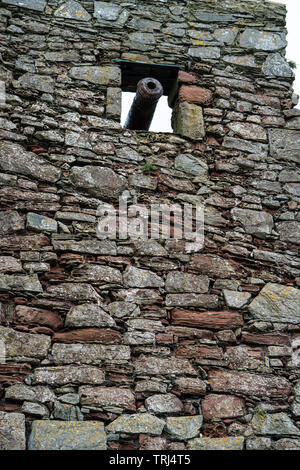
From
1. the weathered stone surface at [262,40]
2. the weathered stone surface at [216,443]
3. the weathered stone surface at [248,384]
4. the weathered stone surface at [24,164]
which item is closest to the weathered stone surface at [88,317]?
the weathered stone surface at [248,384]

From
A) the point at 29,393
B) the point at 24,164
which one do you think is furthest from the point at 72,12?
the point at 29,393

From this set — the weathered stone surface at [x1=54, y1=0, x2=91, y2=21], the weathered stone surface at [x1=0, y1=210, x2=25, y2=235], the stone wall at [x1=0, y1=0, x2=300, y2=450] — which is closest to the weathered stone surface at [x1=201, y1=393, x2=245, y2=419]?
the stone wall at [x1=0, y1=0, x2=300, y2=450]

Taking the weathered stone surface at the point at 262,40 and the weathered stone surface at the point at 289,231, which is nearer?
the weathered stone surface at the point at 289,231

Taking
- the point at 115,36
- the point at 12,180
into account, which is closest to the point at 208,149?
the point at 115,36

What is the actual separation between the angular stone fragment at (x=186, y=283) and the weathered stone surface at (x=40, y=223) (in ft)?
2.84

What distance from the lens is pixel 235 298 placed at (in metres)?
3.64

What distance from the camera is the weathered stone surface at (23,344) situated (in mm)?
3166

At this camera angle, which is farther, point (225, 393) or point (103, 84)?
point (103, 84)

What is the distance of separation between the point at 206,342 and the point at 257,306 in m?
0.47

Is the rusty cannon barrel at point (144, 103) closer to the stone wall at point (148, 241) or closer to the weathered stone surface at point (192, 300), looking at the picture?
the stone wall at point (148, 241)

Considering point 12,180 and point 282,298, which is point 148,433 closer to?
point 282,298

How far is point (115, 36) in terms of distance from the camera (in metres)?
4.43

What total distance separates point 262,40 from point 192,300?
2518mm

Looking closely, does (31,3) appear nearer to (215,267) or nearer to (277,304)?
(215,267)
